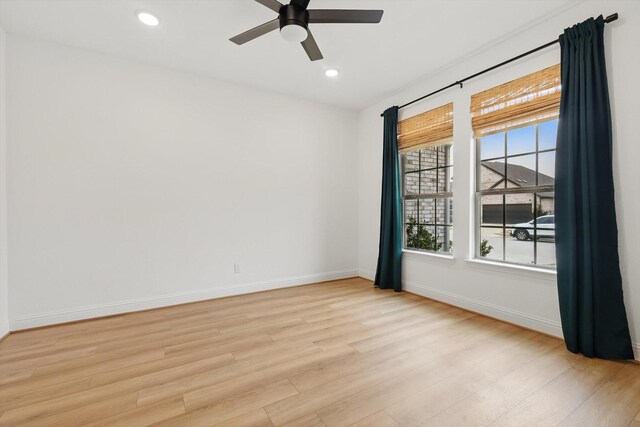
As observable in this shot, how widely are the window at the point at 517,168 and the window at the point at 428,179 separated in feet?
1.38

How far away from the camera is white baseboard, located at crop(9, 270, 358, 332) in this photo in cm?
279

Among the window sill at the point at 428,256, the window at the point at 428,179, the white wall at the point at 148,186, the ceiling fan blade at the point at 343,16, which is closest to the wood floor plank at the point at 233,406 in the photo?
the white wall at the point at 148,186

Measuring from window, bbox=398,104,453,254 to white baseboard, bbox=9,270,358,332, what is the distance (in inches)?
60.8

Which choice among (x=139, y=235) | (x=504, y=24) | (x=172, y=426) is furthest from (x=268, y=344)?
(x=504, y=24)

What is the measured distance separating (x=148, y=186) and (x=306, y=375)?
8.70 ft

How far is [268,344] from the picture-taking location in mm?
2445

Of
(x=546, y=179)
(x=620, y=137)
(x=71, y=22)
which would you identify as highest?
(x=71, y=22)

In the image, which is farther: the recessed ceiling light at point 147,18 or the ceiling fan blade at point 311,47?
the recessed ceiling light at point 147,18

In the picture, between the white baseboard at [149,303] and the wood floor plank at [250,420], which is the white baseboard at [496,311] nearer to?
the white baseboard at [149,303]

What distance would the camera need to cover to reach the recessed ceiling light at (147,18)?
2.48 metres

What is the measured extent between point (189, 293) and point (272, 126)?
2.43 meters

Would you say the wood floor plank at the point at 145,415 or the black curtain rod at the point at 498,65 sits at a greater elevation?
the black curtain rod at the point at 498,65

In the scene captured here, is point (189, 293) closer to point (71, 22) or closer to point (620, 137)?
point (71, 22)

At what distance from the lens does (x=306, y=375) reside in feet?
6.52
